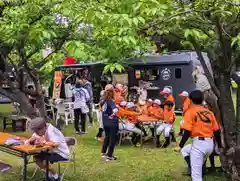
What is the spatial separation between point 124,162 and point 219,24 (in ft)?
12.1

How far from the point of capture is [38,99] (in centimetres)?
1077

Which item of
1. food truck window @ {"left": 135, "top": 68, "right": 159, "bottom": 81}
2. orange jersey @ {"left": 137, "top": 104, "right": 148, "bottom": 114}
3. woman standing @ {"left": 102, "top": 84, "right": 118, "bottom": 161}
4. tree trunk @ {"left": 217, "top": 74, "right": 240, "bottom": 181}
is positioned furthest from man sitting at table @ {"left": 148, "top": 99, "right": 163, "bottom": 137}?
food truck window @ {"left": 135, "top": 68, "right": 159, "bottom": 81}

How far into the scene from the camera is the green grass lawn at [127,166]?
6.03 m

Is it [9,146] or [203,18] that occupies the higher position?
[203,18]

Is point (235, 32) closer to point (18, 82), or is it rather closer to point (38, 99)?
point (38, 99)

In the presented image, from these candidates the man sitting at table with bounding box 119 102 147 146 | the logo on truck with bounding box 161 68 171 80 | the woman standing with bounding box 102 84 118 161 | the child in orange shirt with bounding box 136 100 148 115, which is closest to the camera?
the woman standing with bounding box 102 84 118 161

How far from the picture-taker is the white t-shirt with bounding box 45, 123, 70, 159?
5090 mm

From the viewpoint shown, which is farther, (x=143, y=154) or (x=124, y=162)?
(x=143, y=154)

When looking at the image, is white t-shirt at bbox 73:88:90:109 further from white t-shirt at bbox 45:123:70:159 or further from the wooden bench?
white t-shirt at bbox 45:123:70:159

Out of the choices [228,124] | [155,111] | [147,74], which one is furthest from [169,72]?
[228,124]

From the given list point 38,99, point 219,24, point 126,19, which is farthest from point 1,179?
point 38,99

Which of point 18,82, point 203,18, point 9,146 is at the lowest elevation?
point 9,146

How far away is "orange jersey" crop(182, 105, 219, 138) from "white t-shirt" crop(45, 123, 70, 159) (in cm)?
176

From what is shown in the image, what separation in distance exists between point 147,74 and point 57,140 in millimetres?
11040
